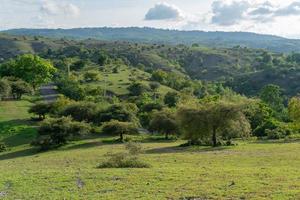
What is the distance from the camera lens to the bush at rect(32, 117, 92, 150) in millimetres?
62075

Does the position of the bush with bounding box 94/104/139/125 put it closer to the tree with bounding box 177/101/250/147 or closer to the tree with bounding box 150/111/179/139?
the tree with bounding box 150/111/179/139

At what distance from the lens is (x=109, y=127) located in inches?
2672

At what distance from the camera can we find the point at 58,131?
6316 centimetres

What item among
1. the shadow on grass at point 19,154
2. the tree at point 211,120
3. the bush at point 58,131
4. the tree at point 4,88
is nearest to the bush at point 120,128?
the bush at point 58,131

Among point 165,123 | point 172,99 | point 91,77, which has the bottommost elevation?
point 91,77

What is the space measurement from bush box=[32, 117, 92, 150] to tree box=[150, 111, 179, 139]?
1173 centimetres

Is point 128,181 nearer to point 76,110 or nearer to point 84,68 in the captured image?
point 76,110

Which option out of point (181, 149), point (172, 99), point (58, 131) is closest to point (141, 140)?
point (58, 131)

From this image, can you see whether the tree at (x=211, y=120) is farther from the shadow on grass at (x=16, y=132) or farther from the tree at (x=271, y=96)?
the tree at (x=271, y=96)

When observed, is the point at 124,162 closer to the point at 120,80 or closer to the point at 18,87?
the point at 18,87

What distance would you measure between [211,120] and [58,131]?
21.5m

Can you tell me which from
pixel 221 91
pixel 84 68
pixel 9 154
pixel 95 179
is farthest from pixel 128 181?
pixel 84 68

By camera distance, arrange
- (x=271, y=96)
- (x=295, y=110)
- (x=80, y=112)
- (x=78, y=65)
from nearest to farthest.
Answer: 1. (x=295, y=110)
2. (x=80, y=112)
3. (x=271, y=96)
4. (x=78, y=65)

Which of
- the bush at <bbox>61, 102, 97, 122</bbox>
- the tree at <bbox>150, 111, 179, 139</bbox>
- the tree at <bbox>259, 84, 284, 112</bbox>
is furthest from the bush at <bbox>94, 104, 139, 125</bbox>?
the tree at <bbox>259, 84, 284, 112</bbox>
